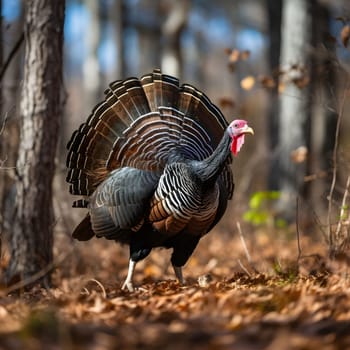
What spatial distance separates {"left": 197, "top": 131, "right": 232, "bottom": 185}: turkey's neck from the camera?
5426mm

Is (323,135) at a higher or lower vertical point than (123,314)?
higher

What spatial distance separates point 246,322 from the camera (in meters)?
3.46

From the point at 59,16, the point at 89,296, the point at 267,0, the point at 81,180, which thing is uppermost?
the point at 267,0

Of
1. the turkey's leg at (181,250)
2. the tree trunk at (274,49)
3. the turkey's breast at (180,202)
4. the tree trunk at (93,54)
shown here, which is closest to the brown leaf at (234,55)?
the turkey's breast at (180,202)

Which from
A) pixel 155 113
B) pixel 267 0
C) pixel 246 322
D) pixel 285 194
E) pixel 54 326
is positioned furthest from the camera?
pixel 267 0

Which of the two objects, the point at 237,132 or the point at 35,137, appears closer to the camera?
the point at 237,132

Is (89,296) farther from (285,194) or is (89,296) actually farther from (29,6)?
(285,194)

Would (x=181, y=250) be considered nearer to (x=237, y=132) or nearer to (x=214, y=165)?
(x=214, y=165)

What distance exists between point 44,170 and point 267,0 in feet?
31.1

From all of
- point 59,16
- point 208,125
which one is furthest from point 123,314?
point 59,16

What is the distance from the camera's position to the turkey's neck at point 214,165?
5426 millimetres

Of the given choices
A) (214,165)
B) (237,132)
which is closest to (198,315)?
(214,165)

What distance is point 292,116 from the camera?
11.2 meters

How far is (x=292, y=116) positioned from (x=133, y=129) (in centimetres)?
580
